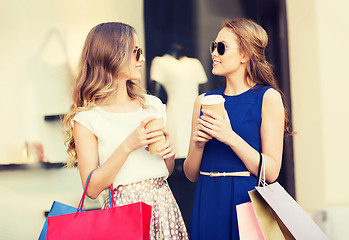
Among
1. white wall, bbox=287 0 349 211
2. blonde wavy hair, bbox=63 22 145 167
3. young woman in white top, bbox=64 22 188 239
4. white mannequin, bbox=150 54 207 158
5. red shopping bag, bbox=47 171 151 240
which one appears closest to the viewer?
red shopping bag, bbox=47 171 151 240

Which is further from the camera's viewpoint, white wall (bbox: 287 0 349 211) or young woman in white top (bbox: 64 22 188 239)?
white wall (bbox: 287 0 349 211)

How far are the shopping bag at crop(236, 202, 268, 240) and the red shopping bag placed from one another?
362 mm

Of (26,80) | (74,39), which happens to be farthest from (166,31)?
(26,80)

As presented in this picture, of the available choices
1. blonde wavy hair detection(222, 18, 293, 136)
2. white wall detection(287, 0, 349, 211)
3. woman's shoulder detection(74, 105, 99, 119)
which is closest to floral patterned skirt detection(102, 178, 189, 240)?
woman's shoulder detection(74, 105, 99, 119)

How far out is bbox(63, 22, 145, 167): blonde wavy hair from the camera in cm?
185

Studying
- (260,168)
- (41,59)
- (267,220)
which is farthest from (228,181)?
(41,59)

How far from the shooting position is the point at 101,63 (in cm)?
187

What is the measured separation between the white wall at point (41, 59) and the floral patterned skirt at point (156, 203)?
2027 millimetres

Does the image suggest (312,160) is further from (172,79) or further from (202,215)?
(202,215)

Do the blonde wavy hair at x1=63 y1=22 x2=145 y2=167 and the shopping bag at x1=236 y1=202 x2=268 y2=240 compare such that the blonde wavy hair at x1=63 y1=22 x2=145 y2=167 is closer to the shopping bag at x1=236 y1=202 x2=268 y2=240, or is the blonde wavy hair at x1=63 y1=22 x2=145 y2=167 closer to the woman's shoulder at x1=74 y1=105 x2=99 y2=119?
the woman's shoulder at x1=74 y1=105 x2=99 y2=119

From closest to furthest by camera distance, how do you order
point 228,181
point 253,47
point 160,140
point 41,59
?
1. point 160,140
2. point 228,181
3. point 253,47
4. point 41,59

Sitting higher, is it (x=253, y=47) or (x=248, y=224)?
(x=253, y=47)

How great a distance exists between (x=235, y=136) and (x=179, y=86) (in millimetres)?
2044

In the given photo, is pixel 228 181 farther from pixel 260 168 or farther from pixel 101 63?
pixel 101 63
